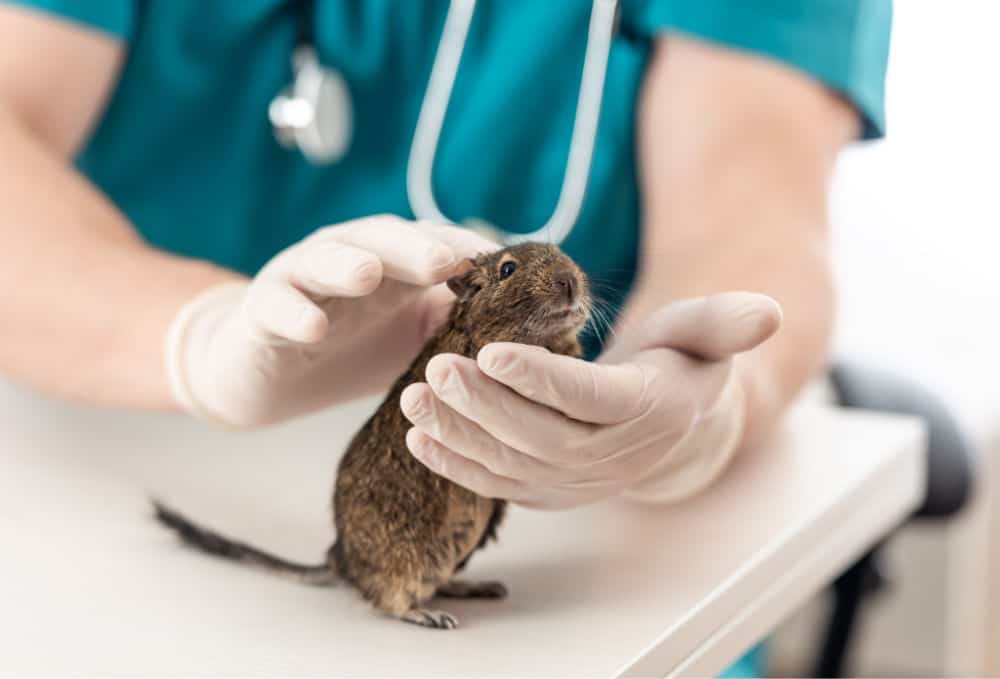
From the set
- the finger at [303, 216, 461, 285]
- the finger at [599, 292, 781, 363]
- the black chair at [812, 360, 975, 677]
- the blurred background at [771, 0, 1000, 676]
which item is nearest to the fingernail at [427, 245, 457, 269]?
the finger at [303, 216, 461, 285]

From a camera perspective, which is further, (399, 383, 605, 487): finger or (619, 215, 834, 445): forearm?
(619, 215, 834, 445): forearm

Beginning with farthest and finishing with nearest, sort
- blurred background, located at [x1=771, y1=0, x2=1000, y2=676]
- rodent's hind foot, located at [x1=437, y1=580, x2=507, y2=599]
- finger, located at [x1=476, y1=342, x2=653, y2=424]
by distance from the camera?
blurred background, located at [x1=771, y1=0, x2=1000, y2=676] < rodent's hind foot, located at [x1=437, y1=580, x2=507, y2=599] < finger, located at [x1=476, y1=342, x2=653, y2=424]

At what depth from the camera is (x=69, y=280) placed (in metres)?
0.86

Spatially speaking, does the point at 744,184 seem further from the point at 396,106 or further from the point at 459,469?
the point at 459,469

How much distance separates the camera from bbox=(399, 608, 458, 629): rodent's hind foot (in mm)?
568

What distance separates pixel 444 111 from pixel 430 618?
0.61 metres

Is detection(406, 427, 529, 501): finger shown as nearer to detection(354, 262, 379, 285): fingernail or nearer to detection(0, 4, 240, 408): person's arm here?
detection(354, 262, 379, 285): fingernail

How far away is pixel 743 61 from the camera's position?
1.02m

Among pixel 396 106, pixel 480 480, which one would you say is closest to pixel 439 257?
pixel 480 480

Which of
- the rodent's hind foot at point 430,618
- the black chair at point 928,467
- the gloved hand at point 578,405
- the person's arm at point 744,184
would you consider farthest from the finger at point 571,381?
the black chair at point 928,467

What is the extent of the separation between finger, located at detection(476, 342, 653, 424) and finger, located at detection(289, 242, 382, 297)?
6 centimetres

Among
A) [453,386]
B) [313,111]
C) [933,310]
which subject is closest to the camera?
[453,386]

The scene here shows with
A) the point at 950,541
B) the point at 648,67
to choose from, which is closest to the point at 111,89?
the point at 648,67

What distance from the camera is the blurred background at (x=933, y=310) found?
0.96m
